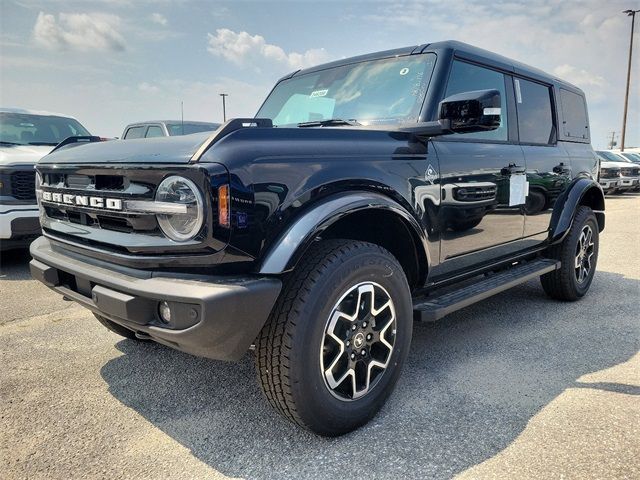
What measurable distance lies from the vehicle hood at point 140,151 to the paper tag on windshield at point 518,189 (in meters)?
2.20

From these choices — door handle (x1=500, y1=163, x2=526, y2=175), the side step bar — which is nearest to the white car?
the side step bar

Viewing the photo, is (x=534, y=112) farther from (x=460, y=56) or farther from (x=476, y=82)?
(x=460, y=56)

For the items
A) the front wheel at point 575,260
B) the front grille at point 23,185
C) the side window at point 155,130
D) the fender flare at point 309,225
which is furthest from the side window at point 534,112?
the side window at point 155,130

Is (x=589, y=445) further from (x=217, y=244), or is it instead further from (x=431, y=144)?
(x=217, y=244)

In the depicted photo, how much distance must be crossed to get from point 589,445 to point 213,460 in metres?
1.66

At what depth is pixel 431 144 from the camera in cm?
270

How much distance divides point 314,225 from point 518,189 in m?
2.03

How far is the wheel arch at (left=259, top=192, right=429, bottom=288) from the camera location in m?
1.92

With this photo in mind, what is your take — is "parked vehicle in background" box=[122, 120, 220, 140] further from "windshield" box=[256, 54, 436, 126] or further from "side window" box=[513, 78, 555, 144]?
"side window" box=[513, 78, 555, 144]

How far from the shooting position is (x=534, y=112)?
3814 mm

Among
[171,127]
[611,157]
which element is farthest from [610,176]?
[171,127]

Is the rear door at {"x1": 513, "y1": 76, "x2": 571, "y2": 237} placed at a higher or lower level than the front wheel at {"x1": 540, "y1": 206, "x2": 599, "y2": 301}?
higher

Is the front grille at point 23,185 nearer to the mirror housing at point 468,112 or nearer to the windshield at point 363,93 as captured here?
the windshield at point 363,93

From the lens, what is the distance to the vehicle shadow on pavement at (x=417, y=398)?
2035 mm
